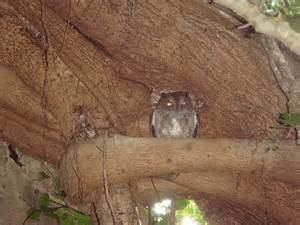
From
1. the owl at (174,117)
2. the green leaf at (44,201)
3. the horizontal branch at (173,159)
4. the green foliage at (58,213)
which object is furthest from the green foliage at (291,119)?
the green leaf at (44,201)

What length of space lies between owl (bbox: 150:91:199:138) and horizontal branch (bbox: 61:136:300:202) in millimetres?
410

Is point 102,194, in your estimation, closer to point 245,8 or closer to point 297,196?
point 297,196

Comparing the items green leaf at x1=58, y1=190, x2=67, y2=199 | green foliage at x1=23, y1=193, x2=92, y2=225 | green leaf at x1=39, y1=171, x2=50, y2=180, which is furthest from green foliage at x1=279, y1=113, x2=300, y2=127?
green leaf at x1=39, y1=171, x2=50, y2=180

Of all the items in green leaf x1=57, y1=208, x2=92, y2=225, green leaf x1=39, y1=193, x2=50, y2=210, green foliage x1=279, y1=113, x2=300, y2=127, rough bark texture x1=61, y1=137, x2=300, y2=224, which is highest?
green foliage x1=279, y1=113, x2=300, y2=127

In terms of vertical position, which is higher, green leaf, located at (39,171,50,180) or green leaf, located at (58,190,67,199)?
green leaf, located at (39,171,50,180)

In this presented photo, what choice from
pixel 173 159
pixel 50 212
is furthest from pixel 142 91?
pixel 50 212

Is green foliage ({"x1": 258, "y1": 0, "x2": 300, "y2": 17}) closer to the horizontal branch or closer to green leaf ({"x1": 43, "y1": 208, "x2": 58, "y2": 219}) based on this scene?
the horizontal branch

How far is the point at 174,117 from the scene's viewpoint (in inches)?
168

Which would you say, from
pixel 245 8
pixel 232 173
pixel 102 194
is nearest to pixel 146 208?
pixel 102 194

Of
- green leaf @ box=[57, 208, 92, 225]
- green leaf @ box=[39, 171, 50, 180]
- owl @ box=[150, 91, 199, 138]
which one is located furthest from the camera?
green leaf @ box=[39, 171, 50, 180]

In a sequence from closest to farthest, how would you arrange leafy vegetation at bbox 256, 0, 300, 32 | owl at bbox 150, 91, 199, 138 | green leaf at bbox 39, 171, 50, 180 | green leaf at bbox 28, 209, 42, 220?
leafy vegetation at bbox 256, 0, 300, 32 → green leaf at bbox 28, 209, 42, 220 → owl at bbox 150, 91, 199, 138 → green leaf at bbox 39, 171, 50, 180

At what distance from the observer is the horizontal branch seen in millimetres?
3377

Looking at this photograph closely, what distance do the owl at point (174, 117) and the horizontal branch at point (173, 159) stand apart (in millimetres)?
410

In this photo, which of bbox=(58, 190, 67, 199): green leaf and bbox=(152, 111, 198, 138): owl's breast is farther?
bbox=(152, 111, 198, 138): owl's breast
